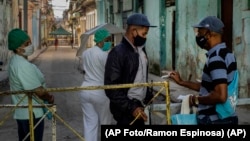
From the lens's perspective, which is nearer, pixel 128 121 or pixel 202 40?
pixel 202 40

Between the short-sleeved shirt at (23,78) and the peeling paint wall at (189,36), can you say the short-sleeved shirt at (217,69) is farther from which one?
the peeling paint wall at (189,36)

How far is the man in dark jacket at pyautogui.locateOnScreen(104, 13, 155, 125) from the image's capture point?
3.61 m

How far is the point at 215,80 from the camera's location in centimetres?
321

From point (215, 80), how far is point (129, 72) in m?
0.83

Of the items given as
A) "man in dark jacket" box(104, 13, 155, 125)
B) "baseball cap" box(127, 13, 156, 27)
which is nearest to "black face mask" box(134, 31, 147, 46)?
"man in dark jacket" box(104, 13, 155, 125)

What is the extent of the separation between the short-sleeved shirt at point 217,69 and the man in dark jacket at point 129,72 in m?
0.62

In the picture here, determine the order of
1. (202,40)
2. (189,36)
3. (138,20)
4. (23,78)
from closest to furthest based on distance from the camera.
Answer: (202,40)
(138,20)
(23,78)
(189,36)

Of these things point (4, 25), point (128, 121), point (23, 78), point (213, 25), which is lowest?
point (128, 121)

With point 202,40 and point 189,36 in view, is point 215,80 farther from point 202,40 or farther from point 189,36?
point 189,36

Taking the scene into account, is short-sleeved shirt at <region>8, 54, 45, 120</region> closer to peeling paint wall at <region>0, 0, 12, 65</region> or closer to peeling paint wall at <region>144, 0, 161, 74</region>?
peeling paint wall at <region>144, 0, 161, 74</region>

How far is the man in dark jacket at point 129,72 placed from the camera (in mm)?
3611

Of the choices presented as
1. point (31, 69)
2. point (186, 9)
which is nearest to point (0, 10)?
point (186, 9)

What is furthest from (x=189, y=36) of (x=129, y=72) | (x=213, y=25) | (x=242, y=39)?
(x=213, y=25)

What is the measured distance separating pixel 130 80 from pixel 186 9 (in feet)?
35.4
